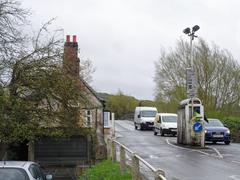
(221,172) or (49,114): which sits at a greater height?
(49,114)

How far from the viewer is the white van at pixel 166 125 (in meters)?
44.7

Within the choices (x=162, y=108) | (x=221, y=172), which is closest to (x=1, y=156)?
(x=221, y=172)

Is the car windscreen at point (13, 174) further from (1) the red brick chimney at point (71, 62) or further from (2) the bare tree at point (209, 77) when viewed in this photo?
(2) the bare tree at point (209, 77)

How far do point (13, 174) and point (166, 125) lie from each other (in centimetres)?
3353

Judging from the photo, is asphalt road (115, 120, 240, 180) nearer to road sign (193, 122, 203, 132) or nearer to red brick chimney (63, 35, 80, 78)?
road sign (193, 122, 203, 132)

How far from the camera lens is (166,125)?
44844 mm

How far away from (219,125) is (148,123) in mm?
22134

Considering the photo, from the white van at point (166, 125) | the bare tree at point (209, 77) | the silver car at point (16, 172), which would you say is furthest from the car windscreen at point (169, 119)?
the silver car at point (16, 172)

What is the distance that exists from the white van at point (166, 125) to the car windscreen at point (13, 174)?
109ft

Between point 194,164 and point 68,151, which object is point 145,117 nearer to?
point 68,151

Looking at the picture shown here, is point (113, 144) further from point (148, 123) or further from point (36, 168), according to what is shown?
point (148, 123)

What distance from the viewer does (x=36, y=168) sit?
13555 mm

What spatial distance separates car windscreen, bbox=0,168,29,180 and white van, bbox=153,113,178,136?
33.2m

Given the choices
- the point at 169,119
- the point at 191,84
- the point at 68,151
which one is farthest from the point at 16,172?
the point at 169,119
